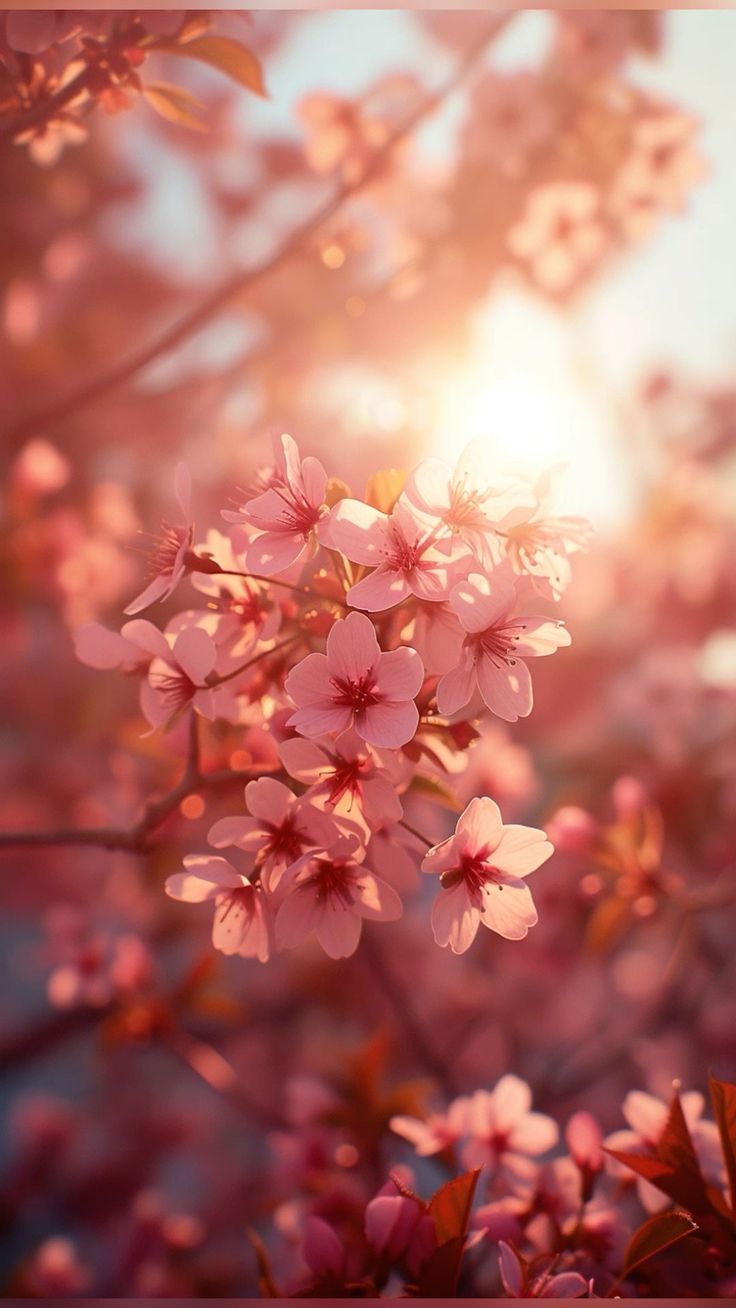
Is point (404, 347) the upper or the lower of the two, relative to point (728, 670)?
upper

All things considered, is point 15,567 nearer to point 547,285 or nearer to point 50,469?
point 50,469

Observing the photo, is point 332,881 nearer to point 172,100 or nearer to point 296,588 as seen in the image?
point 296,588

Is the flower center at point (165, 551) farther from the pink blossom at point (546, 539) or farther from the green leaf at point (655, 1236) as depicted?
the green leaf at point (655, 1236)

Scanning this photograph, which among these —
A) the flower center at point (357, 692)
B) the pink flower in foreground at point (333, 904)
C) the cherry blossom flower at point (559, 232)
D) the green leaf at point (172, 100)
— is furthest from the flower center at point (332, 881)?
the cherry blossom flower at point (559, 232)

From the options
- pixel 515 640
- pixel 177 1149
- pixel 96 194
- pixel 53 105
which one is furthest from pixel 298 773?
pixel 177 1149

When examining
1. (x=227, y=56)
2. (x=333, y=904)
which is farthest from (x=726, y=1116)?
(x=227, y=56)

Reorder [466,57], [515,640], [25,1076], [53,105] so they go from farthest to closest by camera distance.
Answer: [25,1076] < [466,57] < [53,105] < [515,640]
